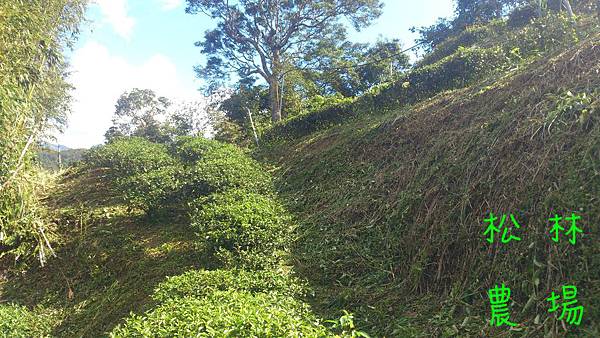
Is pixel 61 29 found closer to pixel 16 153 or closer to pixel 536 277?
pixel 16 153

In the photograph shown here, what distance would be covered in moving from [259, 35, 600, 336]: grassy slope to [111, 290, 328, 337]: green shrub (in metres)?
0.97

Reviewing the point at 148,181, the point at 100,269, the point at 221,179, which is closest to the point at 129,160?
the point at 148,181

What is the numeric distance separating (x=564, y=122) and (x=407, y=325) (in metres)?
2.12

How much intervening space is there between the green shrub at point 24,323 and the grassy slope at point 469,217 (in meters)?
2.85

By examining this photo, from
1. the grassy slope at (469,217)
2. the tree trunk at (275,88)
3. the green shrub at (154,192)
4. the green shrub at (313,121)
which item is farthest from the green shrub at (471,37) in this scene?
the green shrub at (154,192)

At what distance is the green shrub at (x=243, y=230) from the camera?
4.26 metres

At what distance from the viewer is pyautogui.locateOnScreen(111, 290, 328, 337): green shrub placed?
210 cm

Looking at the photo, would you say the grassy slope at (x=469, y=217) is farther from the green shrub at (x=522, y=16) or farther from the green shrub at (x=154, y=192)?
the green shrub at (x=522, y=16)

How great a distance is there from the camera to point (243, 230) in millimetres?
4438

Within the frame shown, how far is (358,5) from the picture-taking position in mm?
16734

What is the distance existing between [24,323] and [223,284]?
2.35m

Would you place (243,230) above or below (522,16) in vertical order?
below

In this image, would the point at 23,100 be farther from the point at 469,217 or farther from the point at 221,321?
the point at 469,217

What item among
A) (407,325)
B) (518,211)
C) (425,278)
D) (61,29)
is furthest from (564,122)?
(61,29)
